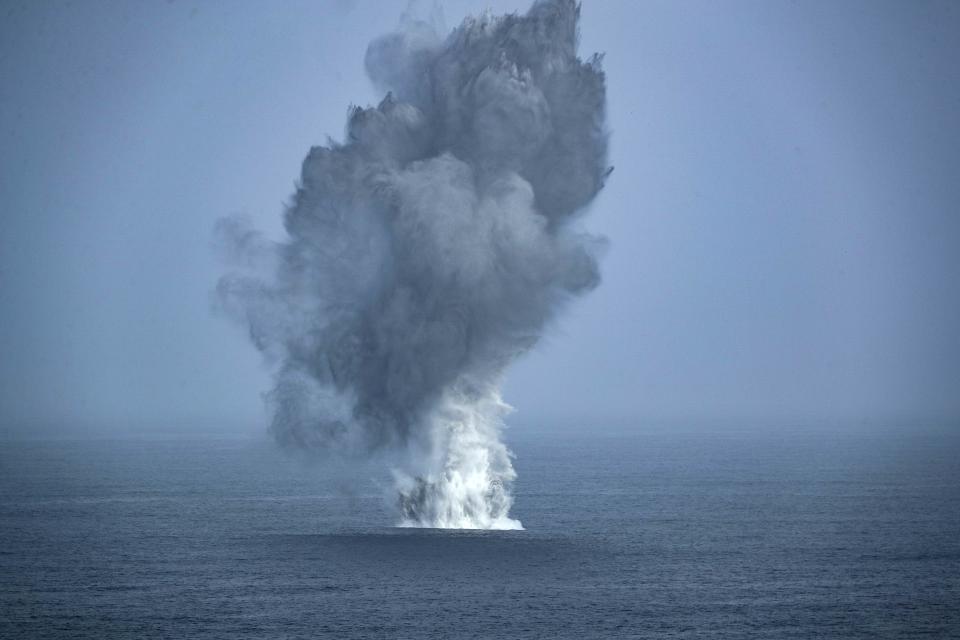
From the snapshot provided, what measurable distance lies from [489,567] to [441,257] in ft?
73.8

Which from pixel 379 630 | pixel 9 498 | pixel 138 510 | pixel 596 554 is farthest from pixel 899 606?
pixel 9 498

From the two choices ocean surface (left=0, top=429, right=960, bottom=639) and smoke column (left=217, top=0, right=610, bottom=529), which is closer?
ocean surface (left=0, top=429, right=960, bottom=639)

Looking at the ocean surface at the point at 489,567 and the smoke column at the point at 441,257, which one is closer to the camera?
the ocean surface at the point at 489,567

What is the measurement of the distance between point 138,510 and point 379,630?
61.5 meters

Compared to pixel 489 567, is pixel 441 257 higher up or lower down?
higher up

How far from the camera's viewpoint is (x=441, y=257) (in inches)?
3617

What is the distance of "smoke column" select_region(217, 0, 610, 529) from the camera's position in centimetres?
9306

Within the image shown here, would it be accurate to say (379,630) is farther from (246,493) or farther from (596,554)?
(246,493)

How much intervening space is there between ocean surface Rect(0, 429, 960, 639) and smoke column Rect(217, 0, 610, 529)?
617 centimetres

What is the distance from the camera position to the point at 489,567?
84.9 metres

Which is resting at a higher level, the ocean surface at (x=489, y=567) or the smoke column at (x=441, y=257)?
the smoke column at (x=441, y=257)

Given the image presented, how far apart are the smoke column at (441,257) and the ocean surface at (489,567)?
6.17 m

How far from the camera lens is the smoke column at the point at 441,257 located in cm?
9306

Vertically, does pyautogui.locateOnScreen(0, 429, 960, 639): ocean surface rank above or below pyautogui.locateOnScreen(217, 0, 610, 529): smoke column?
below
